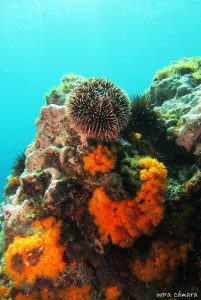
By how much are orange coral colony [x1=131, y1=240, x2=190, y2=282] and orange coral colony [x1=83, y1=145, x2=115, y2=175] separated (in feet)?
5.74

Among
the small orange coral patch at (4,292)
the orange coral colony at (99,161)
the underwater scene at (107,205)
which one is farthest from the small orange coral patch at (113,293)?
the orange coral colony at (99,161)

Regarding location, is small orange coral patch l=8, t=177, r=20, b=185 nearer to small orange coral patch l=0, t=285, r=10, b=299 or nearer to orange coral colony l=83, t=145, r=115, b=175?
small orange coral patch l=0, t=285, r=10, b=299

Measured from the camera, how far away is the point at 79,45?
12731 centimetres

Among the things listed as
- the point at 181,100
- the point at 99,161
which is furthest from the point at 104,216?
the point at 181,100

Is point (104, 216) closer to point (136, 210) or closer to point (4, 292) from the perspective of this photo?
point (136, 210)

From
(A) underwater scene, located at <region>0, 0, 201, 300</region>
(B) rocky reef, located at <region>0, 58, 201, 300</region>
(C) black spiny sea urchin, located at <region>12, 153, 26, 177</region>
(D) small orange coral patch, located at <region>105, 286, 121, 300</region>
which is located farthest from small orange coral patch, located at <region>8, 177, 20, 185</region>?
(D) small orange coral patch, located at <region>105, 286, 121, 300</region>

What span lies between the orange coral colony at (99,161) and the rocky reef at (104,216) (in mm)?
20

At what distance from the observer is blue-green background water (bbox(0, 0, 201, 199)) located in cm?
7081

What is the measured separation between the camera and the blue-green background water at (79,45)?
70.8 metres

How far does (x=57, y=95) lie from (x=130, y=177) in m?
3.68

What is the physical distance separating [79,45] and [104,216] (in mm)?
131684

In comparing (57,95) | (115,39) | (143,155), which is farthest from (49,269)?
(115,39)

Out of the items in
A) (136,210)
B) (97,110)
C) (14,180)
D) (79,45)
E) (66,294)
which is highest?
(79,45)

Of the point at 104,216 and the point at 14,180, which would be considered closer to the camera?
the point at 104,216
